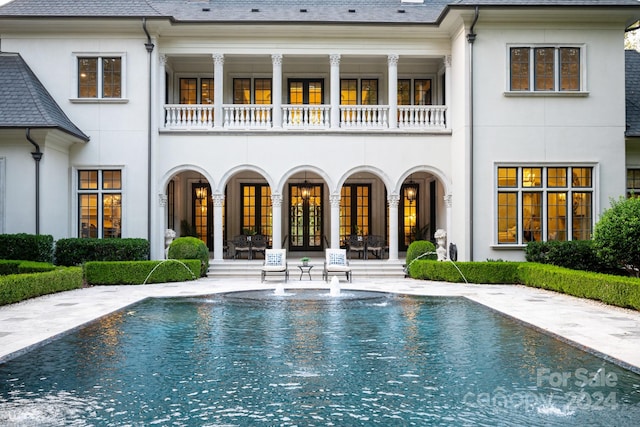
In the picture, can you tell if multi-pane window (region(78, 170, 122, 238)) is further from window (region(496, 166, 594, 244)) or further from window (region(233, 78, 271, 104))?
window (region(496, 166, 594, 244))

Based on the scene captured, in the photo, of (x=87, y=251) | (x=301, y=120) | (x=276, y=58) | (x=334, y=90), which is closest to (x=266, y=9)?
(x=276, y=58)

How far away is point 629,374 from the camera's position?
6996 millimetres

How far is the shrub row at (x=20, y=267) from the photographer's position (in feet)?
50.4

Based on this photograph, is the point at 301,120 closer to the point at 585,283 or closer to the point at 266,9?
the point at 266,9

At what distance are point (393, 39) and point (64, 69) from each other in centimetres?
1068

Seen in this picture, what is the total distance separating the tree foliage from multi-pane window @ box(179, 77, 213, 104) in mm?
14325

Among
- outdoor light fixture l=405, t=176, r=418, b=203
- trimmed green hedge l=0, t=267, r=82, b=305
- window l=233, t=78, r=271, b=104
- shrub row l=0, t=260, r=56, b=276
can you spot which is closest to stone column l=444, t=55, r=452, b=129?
outdoor light fixture l=405, t=176, r=418, b=203

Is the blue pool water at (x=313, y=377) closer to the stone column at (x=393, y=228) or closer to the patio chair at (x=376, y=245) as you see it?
the stone column at (x=393, y=228)

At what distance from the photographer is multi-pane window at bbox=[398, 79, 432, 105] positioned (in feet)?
76.2

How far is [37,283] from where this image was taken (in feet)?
45.3

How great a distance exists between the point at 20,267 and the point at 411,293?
9.55 m

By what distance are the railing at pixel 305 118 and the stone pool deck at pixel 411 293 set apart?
546cm

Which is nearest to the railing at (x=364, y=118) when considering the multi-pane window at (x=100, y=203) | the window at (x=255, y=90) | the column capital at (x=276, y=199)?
the column capital at (x=276, y=199)

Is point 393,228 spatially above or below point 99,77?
below
